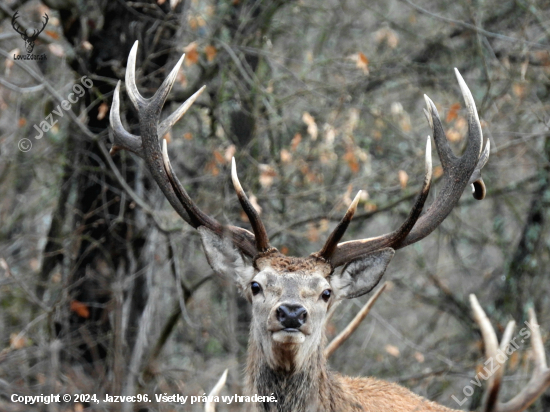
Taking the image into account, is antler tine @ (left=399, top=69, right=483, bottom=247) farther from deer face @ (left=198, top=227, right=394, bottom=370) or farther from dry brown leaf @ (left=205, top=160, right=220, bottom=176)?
dry brown leaf @ (left=205, top=160, right=220, bottom=176)

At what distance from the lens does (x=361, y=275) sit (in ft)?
18.8

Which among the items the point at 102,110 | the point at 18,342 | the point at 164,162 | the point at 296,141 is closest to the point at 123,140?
the point at 164,162

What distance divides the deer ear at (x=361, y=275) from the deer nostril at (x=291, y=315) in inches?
28.7

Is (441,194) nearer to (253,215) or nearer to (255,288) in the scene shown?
(253,215)

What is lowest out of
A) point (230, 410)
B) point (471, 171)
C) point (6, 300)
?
point (6, 300)

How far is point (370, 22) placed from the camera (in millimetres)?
12766

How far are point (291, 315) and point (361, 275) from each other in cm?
93

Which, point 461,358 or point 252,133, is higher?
point 252,133

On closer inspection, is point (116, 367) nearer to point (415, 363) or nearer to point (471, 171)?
point (471, 171)

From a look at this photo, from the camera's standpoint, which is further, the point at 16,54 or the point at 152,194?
the point at 152,194

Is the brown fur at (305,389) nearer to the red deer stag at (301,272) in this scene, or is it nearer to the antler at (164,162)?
the red deer stag at (301,272)

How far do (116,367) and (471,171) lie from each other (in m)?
3.11

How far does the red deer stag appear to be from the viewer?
17.3 feet

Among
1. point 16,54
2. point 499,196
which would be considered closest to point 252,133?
point 16,54
